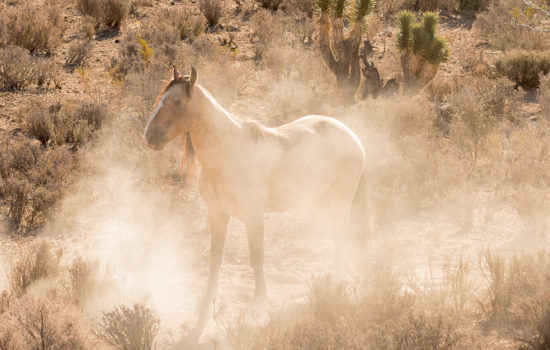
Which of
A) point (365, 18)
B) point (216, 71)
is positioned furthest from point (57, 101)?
point (365, 18)

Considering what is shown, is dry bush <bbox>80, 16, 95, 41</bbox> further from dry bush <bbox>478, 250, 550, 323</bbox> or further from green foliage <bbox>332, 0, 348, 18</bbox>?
dry bush <bbox>478, 250, 550, 323</bbox>

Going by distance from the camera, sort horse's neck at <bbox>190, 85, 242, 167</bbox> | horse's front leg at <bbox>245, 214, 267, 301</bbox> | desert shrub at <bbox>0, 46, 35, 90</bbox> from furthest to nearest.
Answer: desert shrub at <bbox>0, 46, 35, 90</bbox> → horse's front leg at <bbox>245, 214, 267, 301</bbox> → horse's neck at <bbox>190, 85, 242, 167</bbox>

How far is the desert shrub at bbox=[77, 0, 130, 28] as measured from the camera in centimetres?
1560

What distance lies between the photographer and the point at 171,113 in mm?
4355

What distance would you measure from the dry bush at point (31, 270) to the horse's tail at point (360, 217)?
3.14 metres

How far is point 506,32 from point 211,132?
12.4 m

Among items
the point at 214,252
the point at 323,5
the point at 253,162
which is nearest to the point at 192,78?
the point at 253,162

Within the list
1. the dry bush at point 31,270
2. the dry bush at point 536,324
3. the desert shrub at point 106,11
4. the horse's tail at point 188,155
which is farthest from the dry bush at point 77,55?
the dry bush at point 536,324

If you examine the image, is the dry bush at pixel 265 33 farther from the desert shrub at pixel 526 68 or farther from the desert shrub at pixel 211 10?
the desert shrub at pixel 526 68

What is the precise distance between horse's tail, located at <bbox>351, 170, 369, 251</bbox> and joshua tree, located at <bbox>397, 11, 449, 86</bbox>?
6.50 metres

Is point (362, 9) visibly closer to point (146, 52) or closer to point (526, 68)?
point (526, 68)

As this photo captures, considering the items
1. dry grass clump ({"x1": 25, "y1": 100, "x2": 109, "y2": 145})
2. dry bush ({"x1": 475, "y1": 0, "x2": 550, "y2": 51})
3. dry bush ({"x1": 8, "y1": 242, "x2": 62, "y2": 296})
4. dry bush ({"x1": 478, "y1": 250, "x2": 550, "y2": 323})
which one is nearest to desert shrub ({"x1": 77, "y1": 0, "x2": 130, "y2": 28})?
dry grass clump ({"x1": 25, "y1": 100, "x2": 109, "y2": 145})

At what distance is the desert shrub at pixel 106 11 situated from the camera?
15.6m

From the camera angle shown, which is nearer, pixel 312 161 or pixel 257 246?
pixel 257 246
